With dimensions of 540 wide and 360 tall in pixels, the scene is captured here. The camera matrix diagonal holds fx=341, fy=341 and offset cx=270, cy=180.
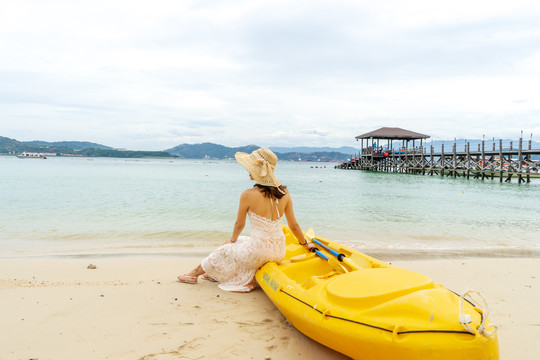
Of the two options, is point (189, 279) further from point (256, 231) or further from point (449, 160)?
point (449, 160)

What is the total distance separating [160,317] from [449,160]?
3779cm

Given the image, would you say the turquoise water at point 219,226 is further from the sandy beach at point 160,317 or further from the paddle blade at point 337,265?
the paddle blade at point 337,265

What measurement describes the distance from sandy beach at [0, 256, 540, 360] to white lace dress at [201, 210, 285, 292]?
0.49 ft

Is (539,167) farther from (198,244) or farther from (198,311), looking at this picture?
(198,311)

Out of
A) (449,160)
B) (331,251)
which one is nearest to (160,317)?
(331,251)

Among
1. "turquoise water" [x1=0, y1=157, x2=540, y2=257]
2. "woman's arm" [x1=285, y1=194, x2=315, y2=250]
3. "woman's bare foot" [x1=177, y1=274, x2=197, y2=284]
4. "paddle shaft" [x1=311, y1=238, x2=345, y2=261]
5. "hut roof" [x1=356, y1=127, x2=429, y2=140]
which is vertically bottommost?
"turquoise water" [x1=0, y1=157, x2=540, y2=257]

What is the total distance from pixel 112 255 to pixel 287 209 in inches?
147

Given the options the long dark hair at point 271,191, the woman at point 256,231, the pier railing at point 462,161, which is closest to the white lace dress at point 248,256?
the woman at point 256,231

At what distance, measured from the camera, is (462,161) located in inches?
1277

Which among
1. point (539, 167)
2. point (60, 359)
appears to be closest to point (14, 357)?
point (60, 359)

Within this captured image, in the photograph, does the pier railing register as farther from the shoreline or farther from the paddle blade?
the paddle blade

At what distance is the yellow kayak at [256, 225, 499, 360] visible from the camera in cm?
193

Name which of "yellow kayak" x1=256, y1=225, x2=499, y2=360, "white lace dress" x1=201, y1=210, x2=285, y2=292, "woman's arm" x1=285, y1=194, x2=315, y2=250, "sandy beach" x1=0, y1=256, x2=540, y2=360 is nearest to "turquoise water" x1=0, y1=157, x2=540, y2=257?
"sandy beach" x1=0, y1=256, x2=540, y2=360

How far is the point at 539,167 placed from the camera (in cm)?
2484
